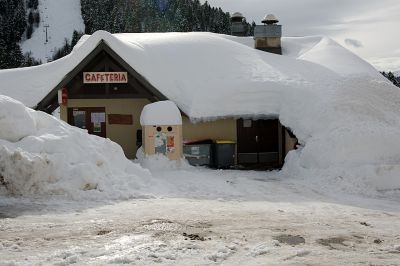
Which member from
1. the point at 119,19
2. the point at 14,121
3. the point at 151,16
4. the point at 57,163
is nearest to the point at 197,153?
the point at 57,163

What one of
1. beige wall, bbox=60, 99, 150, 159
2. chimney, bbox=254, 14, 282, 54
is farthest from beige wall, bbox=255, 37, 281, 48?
beige wall, bbox=60, 99, 150, 159

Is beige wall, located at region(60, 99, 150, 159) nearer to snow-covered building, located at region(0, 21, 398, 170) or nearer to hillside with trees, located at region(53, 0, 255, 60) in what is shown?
snow-covered building, located at region(0, 21, 398, 170)

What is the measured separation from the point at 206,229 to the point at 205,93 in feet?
36.1

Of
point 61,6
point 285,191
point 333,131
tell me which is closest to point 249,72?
point 333,131

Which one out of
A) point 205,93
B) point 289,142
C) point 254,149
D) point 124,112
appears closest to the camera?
point 289,142

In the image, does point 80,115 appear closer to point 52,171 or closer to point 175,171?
point 175,171

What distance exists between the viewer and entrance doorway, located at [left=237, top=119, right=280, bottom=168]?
18000 millimetres

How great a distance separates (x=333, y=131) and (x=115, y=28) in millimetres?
77610

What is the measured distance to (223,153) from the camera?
1633cm

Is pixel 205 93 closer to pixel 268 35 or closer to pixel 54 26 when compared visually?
pixel 268 35

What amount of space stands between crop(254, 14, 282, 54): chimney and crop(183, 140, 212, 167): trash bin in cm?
902

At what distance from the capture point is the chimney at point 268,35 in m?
23.3

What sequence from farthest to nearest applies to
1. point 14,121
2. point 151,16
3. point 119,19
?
point 151,16, point 119,19, point 14,121

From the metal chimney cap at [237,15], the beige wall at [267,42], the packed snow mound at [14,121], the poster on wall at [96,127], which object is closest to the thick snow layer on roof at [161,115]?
the poster on wall at [96,127]
